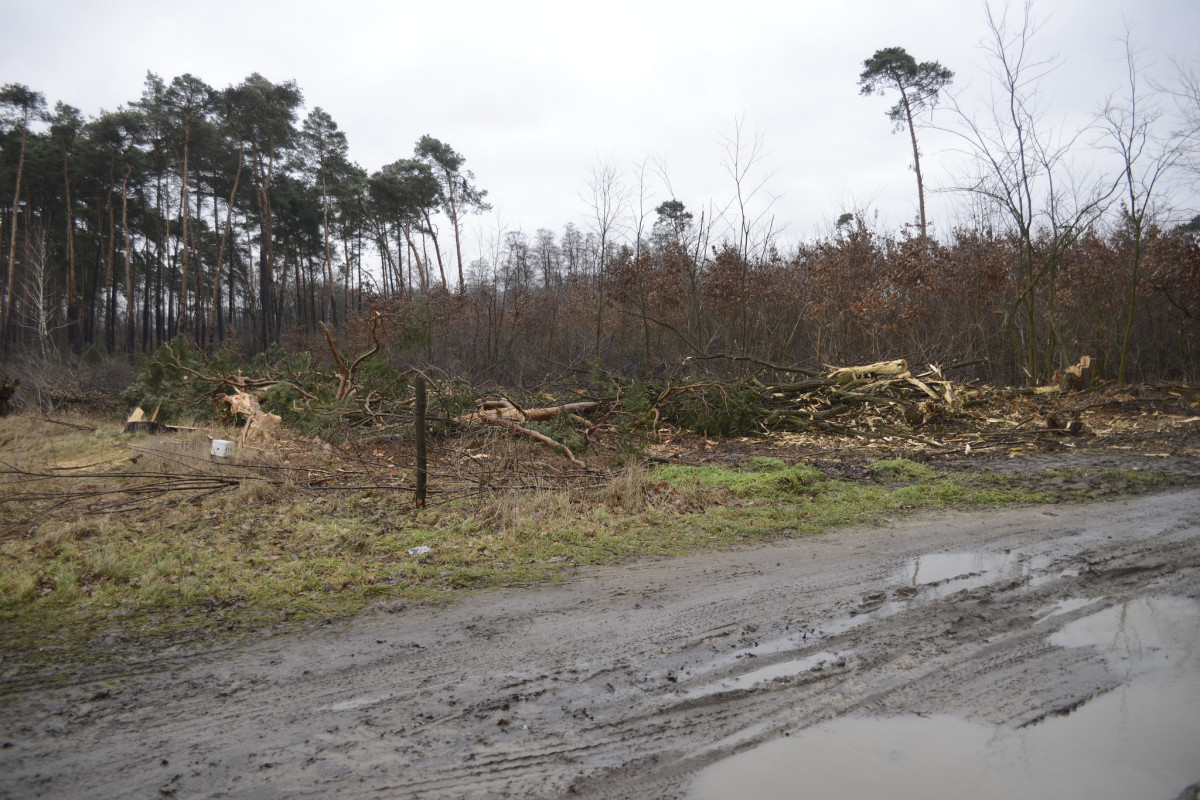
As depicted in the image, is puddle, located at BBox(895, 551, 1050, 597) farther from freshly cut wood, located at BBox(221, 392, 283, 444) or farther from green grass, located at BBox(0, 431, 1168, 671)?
freshly cut wood, located at BBox(221, 392, 283, 444)

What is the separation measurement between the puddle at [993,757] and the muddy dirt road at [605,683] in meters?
0.05

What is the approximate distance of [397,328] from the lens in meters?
20.4

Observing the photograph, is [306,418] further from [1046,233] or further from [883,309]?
[1046,233]

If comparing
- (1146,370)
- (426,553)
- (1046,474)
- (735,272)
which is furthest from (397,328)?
(1146,370)

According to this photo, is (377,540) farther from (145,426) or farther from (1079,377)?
(1079,377)

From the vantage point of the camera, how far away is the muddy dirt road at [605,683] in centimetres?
273

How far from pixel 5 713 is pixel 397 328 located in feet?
58.6

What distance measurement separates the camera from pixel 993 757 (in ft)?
9.39

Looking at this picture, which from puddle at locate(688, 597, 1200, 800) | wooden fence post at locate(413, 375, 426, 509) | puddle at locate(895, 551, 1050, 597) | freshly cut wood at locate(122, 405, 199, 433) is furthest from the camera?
freshly cut wood at locate(122, 405, 199, 433)

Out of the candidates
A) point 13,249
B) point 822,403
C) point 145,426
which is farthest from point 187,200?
point 822,403

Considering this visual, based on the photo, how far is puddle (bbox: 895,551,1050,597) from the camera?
4.93 meters

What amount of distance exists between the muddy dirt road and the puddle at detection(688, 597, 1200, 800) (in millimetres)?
46

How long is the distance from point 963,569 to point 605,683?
3343 mm

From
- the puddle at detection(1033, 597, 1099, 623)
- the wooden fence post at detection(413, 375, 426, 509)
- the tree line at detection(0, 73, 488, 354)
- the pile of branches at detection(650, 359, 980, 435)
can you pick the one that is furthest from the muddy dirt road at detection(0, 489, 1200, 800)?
the tree line at detection(0, 73, 488, 354)
